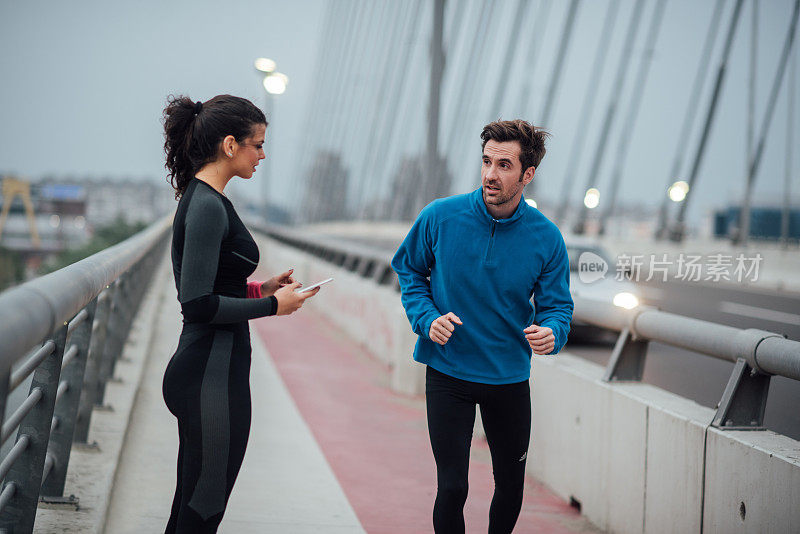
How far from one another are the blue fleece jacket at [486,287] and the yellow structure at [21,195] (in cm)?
14656

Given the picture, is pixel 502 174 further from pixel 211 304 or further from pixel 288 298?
pixel 211 304

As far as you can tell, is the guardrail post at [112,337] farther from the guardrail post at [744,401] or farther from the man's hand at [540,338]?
the guardrail post at [744,401]

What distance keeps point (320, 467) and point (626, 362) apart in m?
2.17

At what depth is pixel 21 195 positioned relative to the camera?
15838cm


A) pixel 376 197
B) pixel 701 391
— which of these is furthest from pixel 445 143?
pixel 701 391

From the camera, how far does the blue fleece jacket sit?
3.43m

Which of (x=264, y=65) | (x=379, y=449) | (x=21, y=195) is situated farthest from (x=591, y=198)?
(x=21, y=195)

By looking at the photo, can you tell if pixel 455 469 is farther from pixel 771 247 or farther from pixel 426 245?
pixel 771 247

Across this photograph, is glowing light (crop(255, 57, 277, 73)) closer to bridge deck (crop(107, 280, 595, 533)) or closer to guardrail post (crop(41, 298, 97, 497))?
bridge deck (crop(107, 280, 595, 533))

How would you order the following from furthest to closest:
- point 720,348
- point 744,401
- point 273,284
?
point 720,348 → point 744,401 → point 273,284

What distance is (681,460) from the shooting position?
4020mm

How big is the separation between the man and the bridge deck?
4.73 feet

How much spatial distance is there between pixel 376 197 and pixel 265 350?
41.7m

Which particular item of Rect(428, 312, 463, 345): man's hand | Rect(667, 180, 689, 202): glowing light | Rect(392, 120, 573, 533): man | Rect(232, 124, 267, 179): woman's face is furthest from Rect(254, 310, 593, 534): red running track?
Rect(667, 180, 689, 202): glowing light
